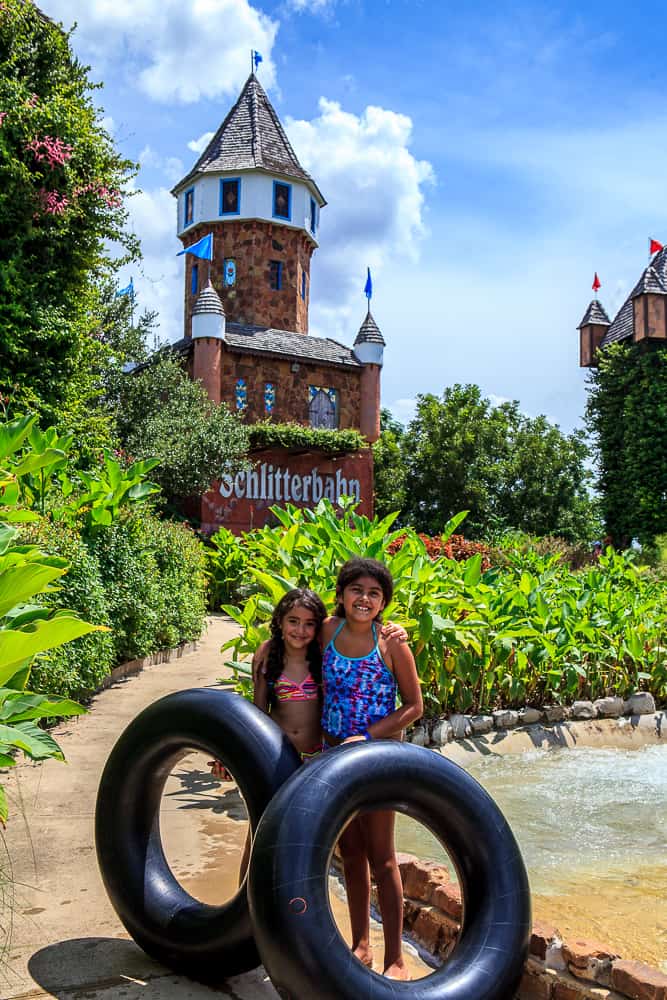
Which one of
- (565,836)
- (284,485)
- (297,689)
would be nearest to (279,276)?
(284,485)

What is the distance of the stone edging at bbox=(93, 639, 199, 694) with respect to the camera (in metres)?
7.43

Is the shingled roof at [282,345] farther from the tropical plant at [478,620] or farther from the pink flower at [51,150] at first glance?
the tropical plant at [478,620]

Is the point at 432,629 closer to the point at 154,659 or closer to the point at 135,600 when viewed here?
the point at 135,600

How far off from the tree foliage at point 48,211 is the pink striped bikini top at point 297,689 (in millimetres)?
7206

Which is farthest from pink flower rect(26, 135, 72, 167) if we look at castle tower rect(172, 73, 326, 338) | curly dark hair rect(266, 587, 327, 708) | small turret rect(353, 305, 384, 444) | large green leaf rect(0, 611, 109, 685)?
small turret rect(353, 305, 384, 444)

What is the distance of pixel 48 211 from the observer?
981 centimetres

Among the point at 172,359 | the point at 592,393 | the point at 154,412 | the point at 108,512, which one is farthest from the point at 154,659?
the point at 592,393

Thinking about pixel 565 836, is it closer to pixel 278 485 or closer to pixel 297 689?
pixel 297 689

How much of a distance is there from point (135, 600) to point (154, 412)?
1247 cm

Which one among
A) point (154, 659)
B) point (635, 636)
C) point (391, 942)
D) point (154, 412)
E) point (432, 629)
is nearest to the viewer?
point (391, 942)

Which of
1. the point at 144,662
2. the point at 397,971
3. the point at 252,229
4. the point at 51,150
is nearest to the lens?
the point at 397,971

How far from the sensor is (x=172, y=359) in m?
20.9

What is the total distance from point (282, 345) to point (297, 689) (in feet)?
74.2

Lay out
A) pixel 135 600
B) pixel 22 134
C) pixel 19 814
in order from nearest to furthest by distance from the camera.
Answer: pixel 19 814 < pixel 135 600 < pixel 22 134
